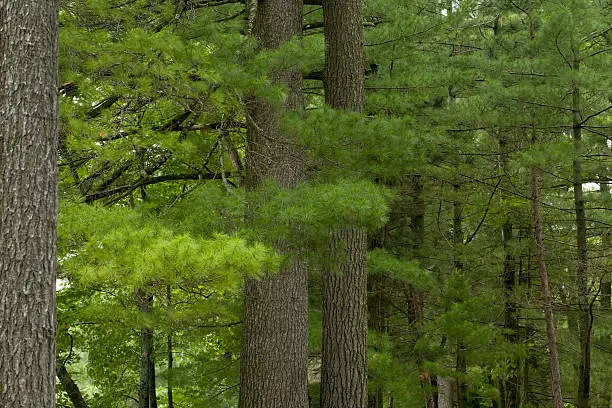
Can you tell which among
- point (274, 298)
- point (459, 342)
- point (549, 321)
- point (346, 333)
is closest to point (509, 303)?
point (459, 342)

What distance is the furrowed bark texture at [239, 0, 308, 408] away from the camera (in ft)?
21.1

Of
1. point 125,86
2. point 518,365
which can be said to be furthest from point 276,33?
point 518,365

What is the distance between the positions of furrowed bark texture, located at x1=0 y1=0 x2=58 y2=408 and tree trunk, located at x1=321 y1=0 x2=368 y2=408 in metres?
3.63

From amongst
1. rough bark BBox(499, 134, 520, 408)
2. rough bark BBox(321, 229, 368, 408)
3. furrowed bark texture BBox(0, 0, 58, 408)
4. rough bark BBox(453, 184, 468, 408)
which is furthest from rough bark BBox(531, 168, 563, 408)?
furrowed bark texture BBox(0, 0, 58, 408)

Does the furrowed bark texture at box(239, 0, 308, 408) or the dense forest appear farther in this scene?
the furrowed bark texture at box(239, 0, 308, 408)

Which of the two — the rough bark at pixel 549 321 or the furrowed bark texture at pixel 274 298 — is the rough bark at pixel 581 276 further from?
the furrowed bark texture at pixel 274 298

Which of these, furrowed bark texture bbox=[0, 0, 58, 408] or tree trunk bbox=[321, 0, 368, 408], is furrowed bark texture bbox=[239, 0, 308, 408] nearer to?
tree trunk bbox=[321, 0, 368, 408]

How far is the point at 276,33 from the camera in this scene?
22.1 feet

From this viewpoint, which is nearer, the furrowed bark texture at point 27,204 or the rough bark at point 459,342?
the furrowed bark texture at point 27,204

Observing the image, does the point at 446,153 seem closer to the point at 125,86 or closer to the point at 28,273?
the point at 125,86

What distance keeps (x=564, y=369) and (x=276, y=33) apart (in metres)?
11.1

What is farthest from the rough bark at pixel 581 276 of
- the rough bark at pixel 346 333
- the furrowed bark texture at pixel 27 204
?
the furrowed bark texture at pixel 27 204

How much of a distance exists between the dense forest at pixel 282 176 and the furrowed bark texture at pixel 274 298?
2cm

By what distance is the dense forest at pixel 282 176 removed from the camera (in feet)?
13.6
